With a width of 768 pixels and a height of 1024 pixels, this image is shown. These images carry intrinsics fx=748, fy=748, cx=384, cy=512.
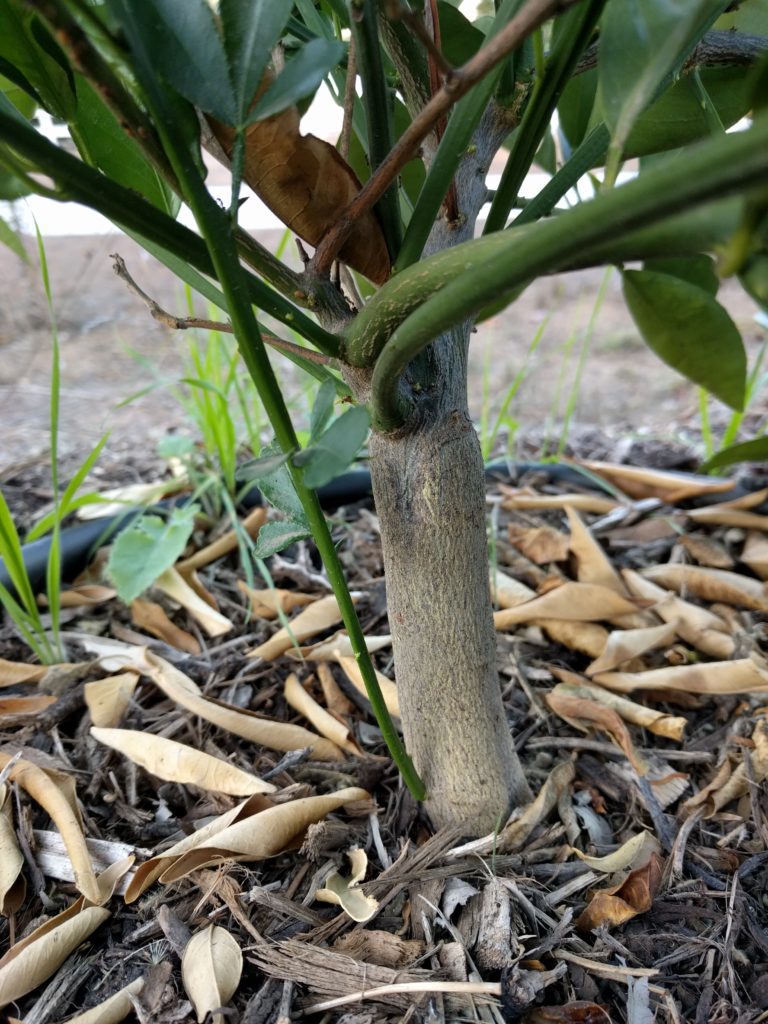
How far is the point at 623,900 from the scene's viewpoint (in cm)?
54

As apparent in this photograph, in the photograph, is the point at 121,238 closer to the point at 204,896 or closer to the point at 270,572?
the point at 270,572

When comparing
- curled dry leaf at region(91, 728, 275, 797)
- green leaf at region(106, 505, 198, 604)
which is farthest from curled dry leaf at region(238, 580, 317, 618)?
curled dry leaf at region(91, 728, 275, 797)

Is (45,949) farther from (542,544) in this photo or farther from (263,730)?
(542,544)

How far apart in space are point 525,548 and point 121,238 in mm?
2286

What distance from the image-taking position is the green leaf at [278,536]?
1.53 feet

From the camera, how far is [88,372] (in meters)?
2.23

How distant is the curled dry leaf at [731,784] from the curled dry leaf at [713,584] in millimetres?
255

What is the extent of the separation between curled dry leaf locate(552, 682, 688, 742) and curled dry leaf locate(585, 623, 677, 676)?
2 cm

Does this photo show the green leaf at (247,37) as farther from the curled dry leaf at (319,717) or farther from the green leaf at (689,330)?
the curled dry leaf at (319,717)

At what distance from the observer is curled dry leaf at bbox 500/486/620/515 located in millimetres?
1101

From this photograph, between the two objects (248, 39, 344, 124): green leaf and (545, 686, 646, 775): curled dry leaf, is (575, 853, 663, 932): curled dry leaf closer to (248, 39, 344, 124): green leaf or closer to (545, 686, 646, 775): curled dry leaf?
(545, 686, 646, 775): curled dry leaf

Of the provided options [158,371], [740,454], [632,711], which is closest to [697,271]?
[740,454]

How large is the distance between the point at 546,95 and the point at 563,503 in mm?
746

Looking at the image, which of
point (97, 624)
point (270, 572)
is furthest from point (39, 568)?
point (270, 572)
